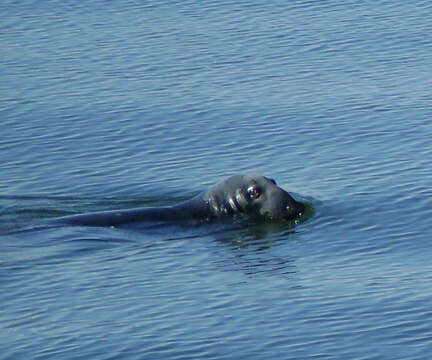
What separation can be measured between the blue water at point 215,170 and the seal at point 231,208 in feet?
0.95

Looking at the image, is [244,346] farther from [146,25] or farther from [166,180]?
[146,25]

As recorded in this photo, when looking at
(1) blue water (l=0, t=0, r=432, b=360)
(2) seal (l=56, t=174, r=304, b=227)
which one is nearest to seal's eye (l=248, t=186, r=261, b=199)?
(2) seal (l=56, t=174, r=304, b=227)

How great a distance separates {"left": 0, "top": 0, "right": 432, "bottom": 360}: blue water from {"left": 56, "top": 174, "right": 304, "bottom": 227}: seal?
11.4 inches

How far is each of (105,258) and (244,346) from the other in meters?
4.04

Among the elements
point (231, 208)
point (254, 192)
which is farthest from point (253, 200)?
point (231, 208)

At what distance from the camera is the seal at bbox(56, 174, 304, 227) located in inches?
770

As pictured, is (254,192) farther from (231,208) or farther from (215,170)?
(215,170)

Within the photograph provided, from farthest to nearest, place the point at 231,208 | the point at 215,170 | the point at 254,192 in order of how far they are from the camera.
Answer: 1. the point at 215,170
2. the point at 231,208
3. the point at 254,192

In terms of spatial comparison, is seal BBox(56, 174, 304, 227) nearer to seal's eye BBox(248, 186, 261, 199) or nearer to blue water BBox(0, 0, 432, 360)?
seal's eye BBox(248, 186, 261, 199)

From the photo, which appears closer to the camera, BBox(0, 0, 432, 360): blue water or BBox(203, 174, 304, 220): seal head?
BBox(0, 0, 432, 360): blue water

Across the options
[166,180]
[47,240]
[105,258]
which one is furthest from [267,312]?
[166,180]

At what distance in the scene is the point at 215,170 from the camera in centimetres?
2234

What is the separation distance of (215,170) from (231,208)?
264cm

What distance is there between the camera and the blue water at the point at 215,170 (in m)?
15.0
